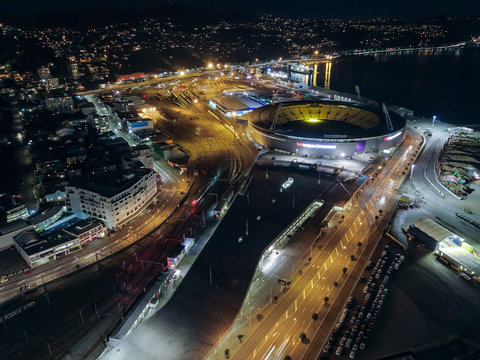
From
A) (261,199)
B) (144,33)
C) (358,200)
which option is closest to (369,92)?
(358,200)

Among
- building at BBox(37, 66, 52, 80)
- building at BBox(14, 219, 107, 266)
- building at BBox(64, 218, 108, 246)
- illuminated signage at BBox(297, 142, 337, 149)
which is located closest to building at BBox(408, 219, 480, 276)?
illuminated signage at BBox(297, 142, 337, 149)

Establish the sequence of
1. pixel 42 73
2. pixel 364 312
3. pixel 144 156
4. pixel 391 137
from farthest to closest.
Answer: pixel 42 73 → pixel 391 137 → pixel 144 156 → pixel 364 312

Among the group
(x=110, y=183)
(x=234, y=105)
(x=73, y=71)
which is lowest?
(x=234, y=105)

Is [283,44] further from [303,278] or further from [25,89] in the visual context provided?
[303,278]

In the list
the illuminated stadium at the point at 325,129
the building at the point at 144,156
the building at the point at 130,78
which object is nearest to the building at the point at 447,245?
the illuminated stadium at the point at 325,129

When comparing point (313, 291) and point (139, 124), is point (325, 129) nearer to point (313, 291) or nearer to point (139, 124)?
point (139, 124)

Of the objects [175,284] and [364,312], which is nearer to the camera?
[364,312]

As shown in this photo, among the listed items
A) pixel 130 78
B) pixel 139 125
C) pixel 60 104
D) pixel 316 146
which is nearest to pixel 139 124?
pixel 139 125
